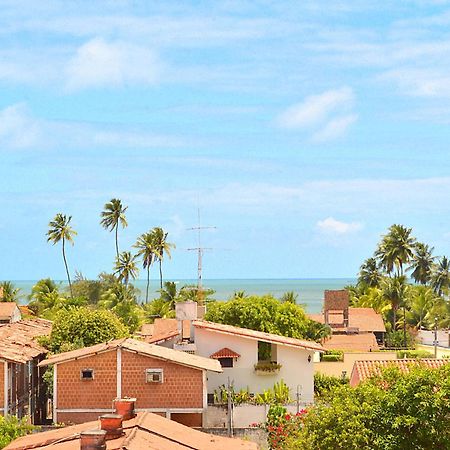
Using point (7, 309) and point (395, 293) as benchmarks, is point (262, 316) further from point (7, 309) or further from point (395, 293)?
point (395, 293)

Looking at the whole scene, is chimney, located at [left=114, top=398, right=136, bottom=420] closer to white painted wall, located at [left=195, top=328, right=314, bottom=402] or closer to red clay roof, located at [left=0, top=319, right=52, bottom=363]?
red clay roof, located at [left=0, top=319, right=52, bottom=363]

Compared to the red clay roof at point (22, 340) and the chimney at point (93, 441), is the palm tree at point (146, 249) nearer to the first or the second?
the red clay roof at point (22, 340)

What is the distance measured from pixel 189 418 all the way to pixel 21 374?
1031 cm

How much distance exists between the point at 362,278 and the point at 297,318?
5686 cm

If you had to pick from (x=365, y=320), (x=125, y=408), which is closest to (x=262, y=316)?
(x=365, y=320)

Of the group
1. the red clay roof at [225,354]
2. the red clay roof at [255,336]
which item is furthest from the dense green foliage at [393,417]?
the red clay roof at [225,354]

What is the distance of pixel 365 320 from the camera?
95.4 metres

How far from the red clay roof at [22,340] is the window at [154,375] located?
646 cm

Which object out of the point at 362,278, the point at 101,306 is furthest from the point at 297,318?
the point at 362,278

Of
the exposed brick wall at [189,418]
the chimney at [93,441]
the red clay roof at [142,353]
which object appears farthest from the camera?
the exposed brick wall at [189,418]

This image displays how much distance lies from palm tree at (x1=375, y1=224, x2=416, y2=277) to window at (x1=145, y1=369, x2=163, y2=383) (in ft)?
249

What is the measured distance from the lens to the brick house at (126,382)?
1718 inches

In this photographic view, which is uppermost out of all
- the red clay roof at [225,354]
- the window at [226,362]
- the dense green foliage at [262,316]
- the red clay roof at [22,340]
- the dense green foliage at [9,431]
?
the dense green foliage at [262,316]

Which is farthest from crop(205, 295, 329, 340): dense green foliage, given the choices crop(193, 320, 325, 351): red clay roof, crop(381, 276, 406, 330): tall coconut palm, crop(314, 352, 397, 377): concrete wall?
crop(381, 276, 406, 330): tall coconut palm
